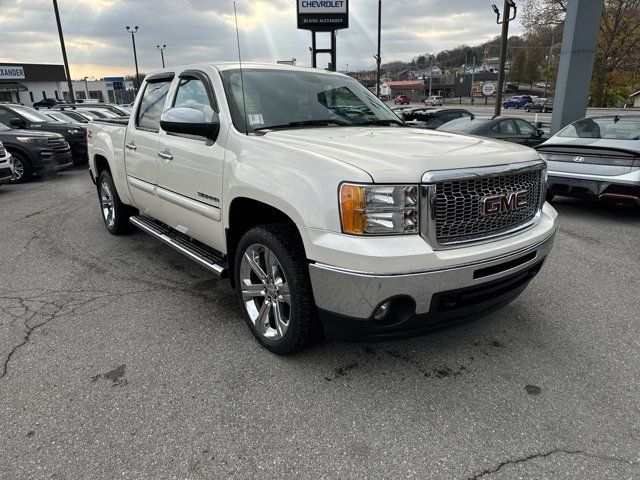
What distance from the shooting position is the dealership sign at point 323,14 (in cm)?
2145

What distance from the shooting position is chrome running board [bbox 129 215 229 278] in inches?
139

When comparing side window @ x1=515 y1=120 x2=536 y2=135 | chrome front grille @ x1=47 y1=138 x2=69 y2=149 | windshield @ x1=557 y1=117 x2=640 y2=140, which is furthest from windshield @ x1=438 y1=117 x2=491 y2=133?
chrome front grille @ x1=47 y1=138 x2=69 y2=149

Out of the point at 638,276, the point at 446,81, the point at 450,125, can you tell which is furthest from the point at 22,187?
the point at 446,81

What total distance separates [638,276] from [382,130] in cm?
306

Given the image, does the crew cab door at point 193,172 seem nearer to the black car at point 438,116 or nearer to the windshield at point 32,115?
the black car at point 438,116

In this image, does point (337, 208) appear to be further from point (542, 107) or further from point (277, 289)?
point (542, 107)

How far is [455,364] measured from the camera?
2.99 meters

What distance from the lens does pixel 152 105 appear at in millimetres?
4555

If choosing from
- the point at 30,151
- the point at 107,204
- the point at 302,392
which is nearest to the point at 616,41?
the point at 30,151

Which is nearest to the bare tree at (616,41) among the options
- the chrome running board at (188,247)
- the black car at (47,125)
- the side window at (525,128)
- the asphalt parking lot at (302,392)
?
the side window at (525,128)

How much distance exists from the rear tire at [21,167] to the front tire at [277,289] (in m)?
10.1

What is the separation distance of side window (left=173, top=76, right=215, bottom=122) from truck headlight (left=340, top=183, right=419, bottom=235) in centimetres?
154

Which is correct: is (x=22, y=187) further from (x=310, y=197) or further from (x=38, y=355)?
(x=310, y=197)

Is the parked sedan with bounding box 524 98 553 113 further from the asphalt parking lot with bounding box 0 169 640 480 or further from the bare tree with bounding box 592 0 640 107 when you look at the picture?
the asphalt parking lot with bounding box 0 169 640 480
